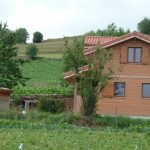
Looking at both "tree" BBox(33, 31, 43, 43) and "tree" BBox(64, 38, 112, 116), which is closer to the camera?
"tree" BBox(64, 38, 112, 116)

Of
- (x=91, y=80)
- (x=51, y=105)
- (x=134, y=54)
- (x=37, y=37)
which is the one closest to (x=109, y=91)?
(x=134, y=54)

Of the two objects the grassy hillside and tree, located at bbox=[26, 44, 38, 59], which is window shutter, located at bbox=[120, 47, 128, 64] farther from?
the grassy hillside

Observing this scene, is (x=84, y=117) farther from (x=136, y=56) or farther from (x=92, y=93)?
(x=136, y=56)

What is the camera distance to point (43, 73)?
70.1 m

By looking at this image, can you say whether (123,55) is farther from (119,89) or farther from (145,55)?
(119,89)

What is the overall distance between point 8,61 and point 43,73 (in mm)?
25947

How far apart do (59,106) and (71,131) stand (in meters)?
12.9

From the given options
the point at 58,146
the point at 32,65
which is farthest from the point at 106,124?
the point at 32,65

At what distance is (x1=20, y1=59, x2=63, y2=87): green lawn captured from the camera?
63.5 metres

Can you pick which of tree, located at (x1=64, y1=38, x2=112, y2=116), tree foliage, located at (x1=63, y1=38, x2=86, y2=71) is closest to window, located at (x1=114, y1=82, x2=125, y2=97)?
tree, located at (x1=64, y1=38, x2=112, y2=116)

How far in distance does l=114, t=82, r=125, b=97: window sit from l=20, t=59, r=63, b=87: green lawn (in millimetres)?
21780

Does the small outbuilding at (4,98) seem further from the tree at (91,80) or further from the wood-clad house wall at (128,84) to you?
the tree at (91,80)

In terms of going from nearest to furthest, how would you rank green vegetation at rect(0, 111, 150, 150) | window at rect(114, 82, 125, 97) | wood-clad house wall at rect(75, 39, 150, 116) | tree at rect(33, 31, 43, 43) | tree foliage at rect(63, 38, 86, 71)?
green vegetation at rect(0, 111, 150, 150) → tree foliage at rect(63, 38, 86, 71) → wood-clad house wall at rect(75, 39, 150, 116) → window at rect(114, 82, 125, 97) → tree at rect(33, 31, 43, 43)

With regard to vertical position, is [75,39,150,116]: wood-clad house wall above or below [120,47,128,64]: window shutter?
below
